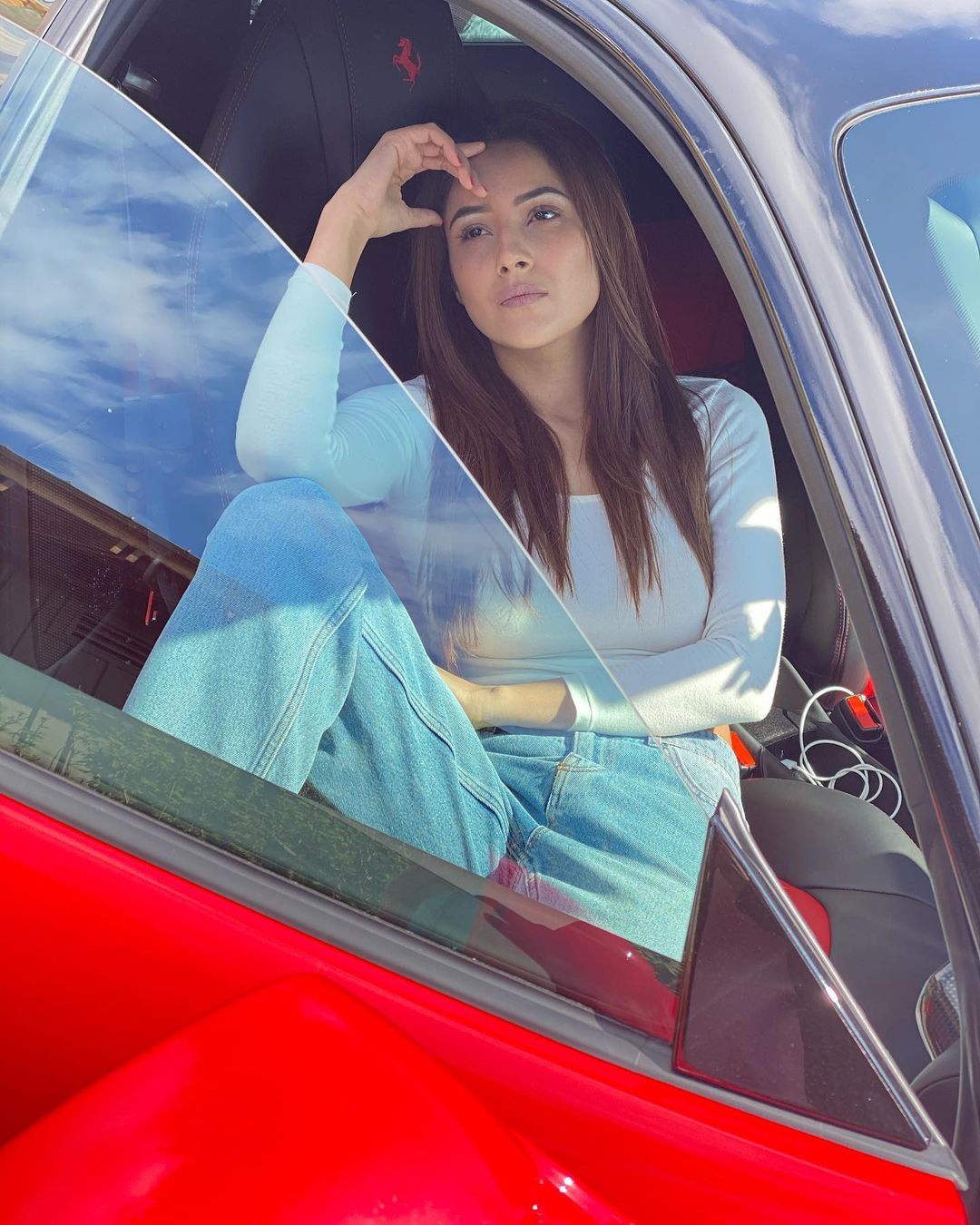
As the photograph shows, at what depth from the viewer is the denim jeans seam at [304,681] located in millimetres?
824

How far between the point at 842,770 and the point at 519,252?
0.95 meters

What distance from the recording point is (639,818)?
2.92ft

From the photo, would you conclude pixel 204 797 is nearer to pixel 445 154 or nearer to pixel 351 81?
pixel 445 154

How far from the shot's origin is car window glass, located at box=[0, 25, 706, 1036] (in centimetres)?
83

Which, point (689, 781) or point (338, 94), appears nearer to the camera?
point (689, 781)

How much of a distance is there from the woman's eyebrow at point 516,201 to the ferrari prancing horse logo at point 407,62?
221 mm

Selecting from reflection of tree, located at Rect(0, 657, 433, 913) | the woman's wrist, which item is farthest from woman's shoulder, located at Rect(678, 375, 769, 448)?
reflection of tree, located at Rect(0, 657, 433, 913)

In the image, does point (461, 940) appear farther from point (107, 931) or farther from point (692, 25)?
point (692, 25)

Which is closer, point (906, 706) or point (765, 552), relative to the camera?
point (906, 706)

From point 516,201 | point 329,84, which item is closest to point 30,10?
point 329,84

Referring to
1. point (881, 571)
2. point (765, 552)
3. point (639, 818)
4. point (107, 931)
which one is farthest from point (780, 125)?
point (107, 931)

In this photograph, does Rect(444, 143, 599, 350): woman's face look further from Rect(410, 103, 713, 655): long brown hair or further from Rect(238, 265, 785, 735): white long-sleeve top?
Rect(238, 265, 785, 735): white long-sleeve top

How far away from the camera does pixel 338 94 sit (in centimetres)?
143

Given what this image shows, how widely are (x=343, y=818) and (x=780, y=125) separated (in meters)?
0.65
